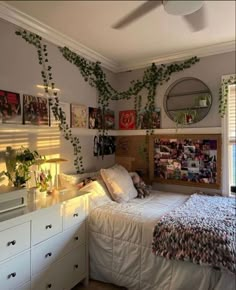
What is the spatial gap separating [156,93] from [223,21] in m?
1.26

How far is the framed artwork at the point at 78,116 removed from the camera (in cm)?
277

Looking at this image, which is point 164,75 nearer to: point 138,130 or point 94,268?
point 138,130

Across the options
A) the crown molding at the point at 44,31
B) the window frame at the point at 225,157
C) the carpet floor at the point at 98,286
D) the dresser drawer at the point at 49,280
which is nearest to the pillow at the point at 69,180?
the dresser drawer at the point at 49,280

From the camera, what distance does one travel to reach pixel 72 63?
109 inches

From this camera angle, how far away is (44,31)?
7.64ft

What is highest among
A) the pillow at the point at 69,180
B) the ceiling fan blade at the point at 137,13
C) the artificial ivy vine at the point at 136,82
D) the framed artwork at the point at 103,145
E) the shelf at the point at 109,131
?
the ceiling fan blade at the point at 137,13

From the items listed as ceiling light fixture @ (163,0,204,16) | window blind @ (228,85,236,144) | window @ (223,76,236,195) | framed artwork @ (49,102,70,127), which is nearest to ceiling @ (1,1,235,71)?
ceiling light fixture @ (163,0,204,16)

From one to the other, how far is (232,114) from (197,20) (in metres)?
1.21

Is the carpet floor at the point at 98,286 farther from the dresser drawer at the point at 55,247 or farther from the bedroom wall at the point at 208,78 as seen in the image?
the bedroom wall at the point at 208,78

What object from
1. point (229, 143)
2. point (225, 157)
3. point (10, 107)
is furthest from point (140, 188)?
point (10, 107)

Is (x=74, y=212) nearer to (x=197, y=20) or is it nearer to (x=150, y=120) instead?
(x=150, y=120)

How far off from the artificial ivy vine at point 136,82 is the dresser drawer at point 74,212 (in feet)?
5.01

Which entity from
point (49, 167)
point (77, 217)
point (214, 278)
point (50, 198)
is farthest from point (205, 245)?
point (49, 167)

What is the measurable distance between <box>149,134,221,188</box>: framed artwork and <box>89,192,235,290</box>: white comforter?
723 mm
